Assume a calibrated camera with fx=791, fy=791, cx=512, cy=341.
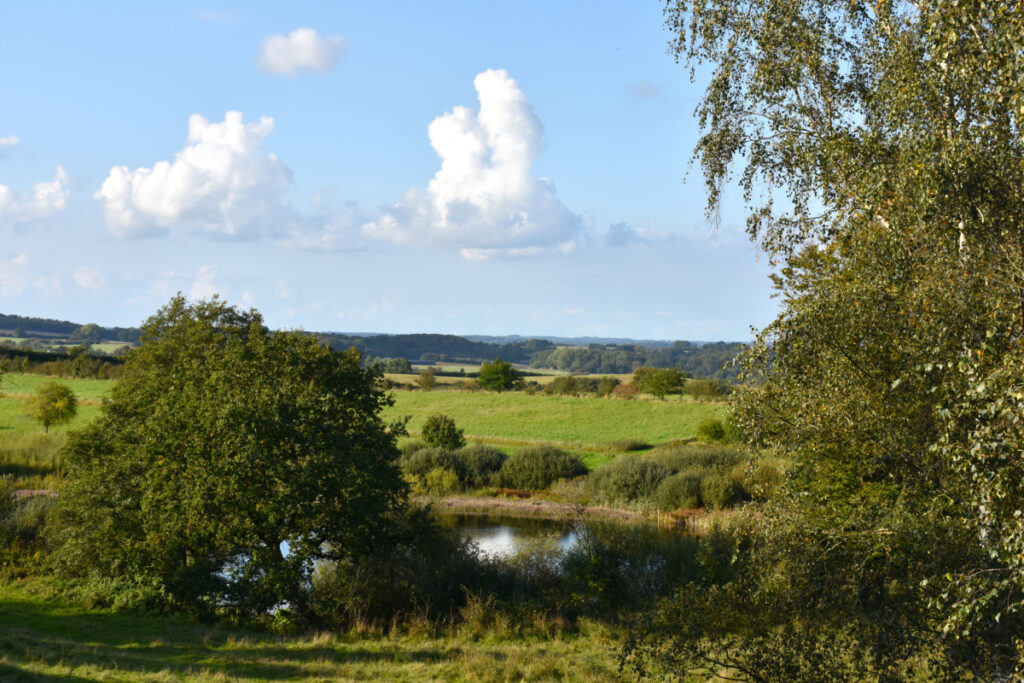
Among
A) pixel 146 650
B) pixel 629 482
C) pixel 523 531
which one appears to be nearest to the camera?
pixel 146 650

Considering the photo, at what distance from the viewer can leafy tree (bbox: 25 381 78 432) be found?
51.2 m

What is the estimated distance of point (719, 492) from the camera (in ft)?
125

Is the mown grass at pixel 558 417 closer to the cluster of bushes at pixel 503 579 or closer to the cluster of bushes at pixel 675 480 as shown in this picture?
the cluster of bushes at pixel 675 480

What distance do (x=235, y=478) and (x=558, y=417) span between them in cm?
5327

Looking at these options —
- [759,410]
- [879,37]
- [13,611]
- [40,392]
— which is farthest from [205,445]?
[40,392]

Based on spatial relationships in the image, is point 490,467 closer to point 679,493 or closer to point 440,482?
point 440,482

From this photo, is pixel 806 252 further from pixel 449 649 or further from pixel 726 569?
pixel 726 569

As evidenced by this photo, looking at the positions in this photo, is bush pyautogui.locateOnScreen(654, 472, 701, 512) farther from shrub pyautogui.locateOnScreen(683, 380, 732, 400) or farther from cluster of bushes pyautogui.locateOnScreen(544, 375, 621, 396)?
cluster of bushes pyautogui.locateOnScreen(544, 375, 621, 396)

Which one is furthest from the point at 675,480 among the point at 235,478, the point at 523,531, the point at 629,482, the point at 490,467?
the point at 235,478

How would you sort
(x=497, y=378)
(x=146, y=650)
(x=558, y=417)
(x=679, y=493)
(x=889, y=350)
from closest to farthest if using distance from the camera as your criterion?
(x=889, y=350)
(x=146, y=650)
(x=679, y=493)
(x=558, y=417)
(x=497, y=378)

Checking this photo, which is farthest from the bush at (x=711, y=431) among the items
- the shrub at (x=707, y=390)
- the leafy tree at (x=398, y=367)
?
the leafy tree at (x=398, y=367)

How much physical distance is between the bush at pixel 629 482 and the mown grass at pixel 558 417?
14411mm

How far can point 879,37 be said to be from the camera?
43.0ft

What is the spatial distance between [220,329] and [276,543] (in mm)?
21636
